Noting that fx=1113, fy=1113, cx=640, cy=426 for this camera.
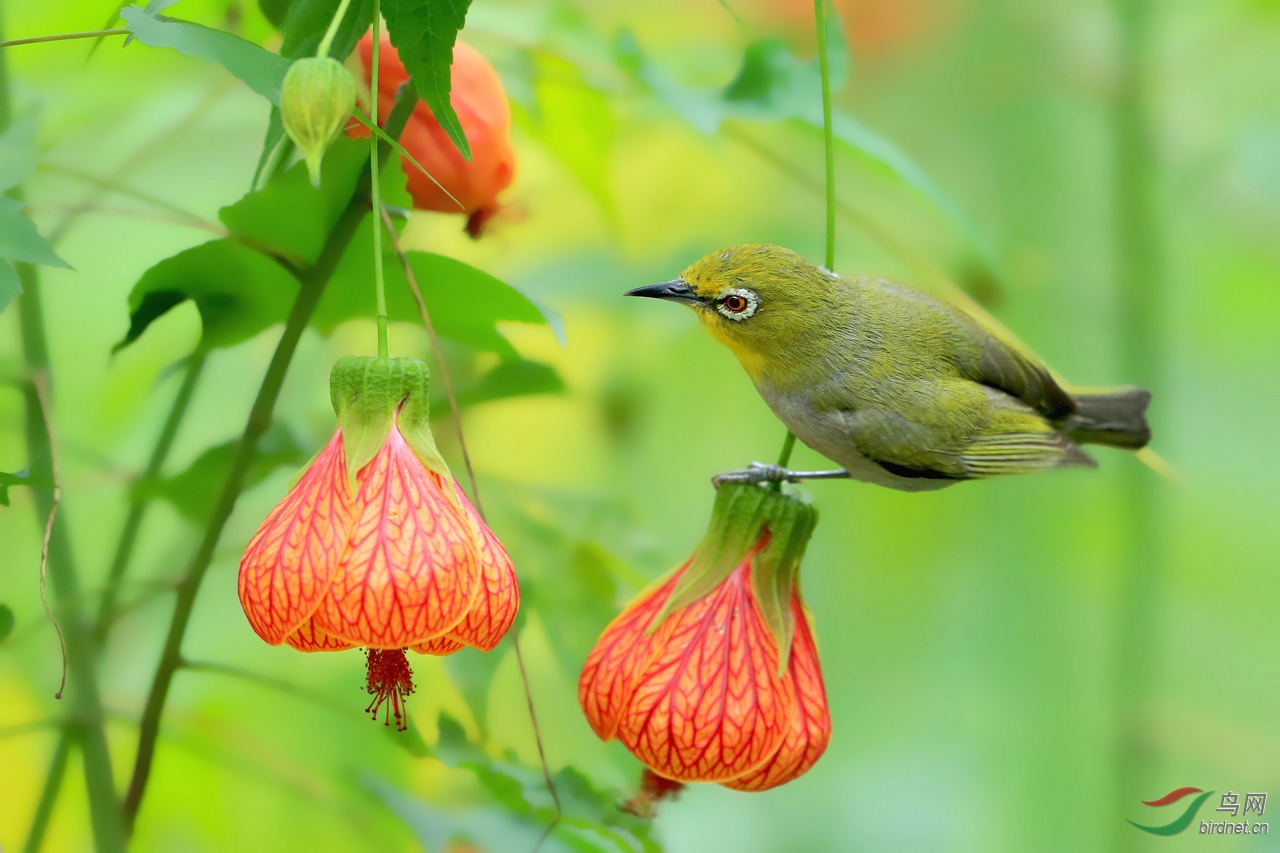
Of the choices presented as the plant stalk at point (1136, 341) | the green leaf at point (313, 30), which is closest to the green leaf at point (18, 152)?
the green leaf at point (313, 30)

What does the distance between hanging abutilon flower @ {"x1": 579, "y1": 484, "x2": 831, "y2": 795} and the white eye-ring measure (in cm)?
20

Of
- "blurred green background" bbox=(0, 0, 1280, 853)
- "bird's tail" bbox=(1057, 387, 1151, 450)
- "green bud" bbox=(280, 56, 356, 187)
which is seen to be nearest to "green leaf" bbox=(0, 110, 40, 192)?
"blurred green background" bbox=(0, 0, 1280, 853)

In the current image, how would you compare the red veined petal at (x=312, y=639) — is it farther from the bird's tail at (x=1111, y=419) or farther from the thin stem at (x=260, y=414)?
the bird's tail at (x=1111, y=419)

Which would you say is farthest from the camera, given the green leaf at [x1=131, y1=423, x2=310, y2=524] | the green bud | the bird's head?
the bird's head

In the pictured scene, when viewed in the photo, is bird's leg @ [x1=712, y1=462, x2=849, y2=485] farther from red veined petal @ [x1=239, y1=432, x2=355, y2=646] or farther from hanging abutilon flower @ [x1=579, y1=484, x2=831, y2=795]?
red veined petal @ [x1=239, y1=432, x2=355, y2=646]

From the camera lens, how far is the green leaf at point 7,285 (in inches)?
24.9

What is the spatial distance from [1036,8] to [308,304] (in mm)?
2317

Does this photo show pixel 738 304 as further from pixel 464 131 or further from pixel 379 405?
pixel 379 405

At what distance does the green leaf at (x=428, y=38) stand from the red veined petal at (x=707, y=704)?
428 millimetres

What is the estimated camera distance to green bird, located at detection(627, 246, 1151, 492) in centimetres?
108

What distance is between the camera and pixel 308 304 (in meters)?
0.79

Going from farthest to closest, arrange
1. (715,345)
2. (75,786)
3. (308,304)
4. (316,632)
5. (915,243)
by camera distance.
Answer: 1. (915,243)
2. (715,345)
3. (75,786)
4. (308,304)
5. (316,632)

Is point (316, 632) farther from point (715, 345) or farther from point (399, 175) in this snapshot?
point (715, 345)

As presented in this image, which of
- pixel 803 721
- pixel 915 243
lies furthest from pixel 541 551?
pixel 915 243
